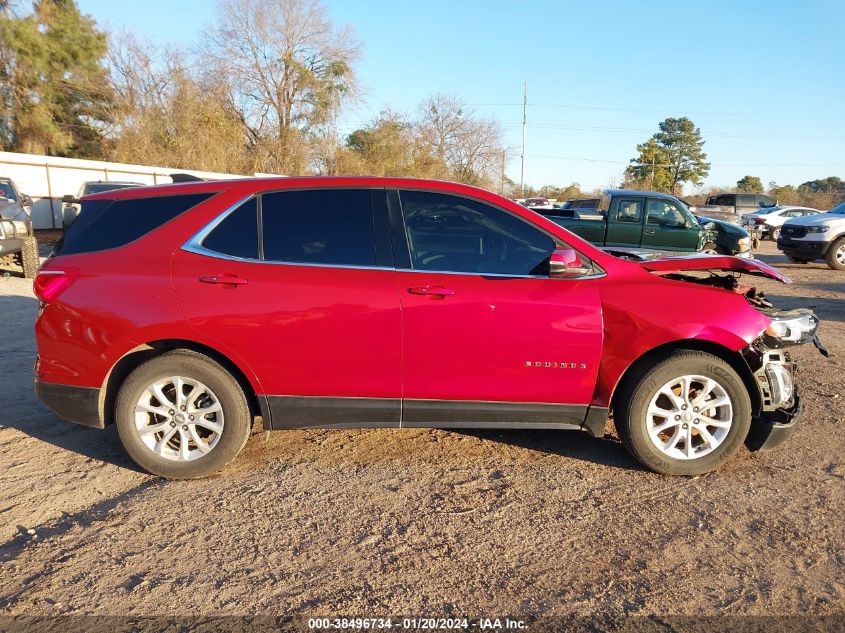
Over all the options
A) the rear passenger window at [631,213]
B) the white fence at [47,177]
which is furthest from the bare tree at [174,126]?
the rear passenger window at [631,213]

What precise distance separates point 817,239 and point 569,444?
537 inches

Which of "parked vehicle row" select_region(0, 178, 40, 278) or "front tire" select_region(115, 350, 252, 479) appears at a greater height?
"parked vehicle row" select_region(0, 178, 40, 278)

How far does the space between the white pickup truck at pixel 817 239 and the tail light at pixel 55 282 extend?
635 inches

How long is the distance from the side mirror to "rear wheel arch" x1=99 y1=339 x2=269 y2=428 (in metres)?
1.95

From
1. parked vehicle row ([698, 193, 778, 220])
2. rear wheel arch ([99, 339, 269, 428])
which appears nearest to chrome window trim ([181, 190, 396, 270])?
rear wheel arch ([99, 339, 269, 428])

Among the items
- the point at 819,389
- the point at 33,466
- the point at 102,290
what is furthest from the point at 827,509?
the point at 33,466

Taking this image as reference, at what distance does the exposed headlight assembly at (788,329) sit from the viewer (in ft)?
11.5

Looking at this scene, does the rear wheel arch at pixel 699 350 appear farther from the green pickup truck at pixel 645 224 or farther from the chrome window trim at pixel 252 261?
the green pickup truck at pixel 645 224

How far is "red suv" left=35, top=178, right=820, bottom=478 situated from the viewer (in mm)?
3363

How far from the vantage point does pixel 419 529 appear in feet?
9.83

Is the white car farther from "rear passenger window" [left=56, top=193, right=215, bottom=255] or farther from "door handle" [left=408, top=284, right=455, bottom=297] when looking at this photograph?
"rear passenger window" [left=56, top=193, right=215, bottom=255]

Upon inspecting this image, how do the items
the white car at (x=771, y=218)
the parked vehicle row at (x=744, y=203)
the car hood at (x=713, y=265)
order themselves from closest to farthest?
1. the car hood at (x=713, y=265)
2. the white car at (x=771, y=218)
3. the parked vehicle row at (x=744, y=203)

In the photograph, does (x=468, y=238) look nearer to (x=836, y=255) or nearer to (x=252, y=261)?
(x=252, y=261)

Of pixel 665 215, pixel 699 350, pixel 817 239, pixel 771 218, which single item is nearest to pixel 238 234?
pixel 699 350
